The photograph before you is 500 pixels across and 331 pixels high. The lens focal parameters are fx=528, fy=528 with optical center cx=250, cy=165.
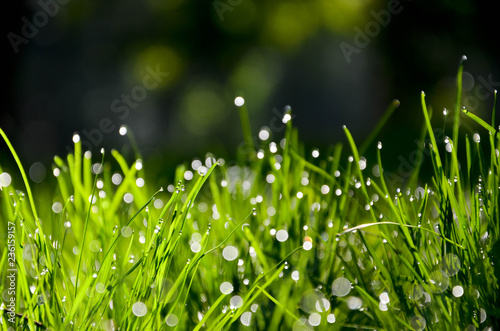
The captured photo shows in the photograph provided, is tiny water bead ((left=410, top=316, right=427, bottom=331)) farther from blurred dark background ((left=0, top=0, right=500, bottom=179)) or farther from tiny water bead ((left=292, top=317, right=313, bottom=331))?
blurred dark background ((left=0, top=0, right=500, bottom=179))

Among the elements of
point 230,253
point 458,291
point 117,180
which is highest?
point 458,291

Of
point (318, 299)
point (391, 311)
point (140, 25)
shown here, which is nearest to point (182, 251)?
point (318, 299)

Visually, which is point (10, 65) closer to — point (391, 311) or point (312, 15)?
point (312, 15)

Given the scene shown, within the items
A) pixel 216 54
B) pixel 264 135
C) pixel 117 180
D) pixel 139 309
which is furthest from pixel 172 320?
pixel 216 54

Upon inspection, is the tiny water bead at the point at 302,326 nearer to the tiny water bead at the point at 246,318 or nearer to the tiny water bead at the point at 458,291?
the tiny water bead at the point at 246,318

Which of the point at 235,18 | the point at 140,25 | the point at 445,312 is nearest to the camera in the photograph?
the point at 445,312

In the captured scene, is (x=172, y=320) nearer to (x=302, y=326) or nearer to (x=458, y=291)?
(x=302, y=326)
